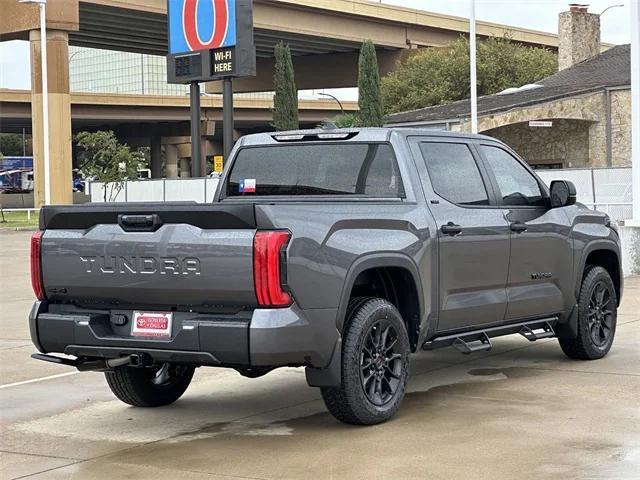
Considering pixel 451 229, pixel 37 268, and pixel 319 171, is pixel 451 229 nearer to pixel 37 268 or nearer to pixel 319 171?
pixel 319 171

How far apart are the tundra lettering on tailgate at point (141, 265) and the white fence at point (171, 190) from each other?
3619 cm

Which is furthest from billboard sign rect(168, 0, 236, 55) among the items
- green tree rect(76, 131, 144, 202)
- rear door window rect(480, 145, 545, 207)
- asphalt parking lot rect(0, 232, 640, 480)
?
rear door window rect(480, 145, 545, 207)

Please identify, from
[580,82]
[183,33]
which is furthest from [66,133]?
[580,82]

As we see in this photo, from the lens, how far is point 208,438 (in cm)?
758

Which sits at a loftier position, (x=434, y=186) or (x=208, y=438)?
(x=434, y=186)

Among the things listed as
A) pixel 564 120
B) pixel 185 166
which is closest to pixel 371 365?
pixel 564 120

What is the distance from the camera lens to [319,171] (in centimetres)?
886

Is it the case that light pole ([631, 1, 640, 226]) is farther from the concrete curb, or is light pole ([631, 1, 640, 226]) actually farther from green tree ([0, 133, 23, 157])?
green tree ([0, 133, 23, 157])

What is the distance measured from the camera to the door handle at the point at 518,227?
932 cm

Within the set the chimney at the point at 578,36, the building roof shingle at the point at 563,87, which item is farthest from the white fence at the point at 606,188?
the chimney at the point at 578,36

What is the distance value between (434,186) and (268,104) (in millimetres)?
100921

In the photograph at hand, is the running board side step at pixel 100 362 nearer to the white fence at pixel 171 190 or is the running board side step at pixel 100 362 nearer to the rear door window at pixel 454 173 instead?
the rear door window at pixel 454 173

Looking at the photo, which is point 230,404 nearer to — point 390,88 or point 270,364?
point 270,364

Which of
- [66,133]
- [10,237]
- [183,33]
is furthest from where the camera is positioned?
[66,133]
